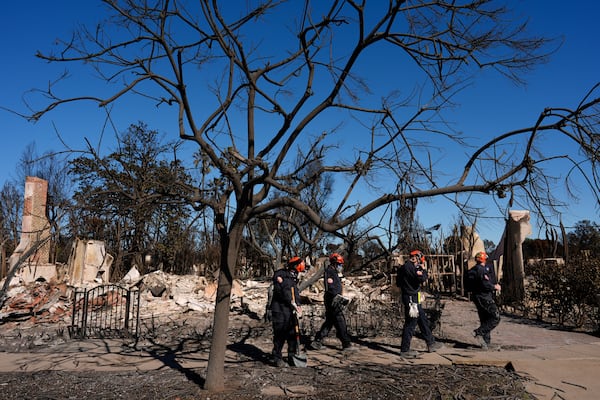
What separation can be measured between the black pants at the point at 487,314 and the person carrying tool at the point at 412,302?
1017 millimetres

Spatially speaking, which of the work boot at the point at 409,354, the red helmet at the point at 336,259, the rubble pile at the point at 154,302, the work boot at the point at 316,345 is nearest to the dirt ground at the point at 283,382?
the work boot at the point at 409,354

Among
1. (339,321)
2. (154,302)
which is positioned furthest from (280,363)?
(154,302)

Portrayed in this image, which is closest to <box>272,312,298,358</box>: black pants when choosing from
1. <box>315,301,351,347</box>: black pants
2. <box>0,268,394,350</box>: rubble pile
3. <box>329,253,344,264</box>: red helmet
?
<box>315,301,351,347</box>: black pants

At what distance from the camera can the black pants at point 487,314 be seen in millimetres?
8602

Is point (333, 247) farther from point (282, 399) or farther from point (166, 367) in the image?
point (282, 399)

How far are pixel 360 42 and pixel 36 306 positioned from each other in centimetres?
1446

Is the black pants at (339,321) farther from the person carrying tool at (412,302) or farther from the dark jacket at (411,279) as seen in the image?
the dark jacket at (411,279)

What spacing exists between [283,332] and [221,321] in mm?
1722

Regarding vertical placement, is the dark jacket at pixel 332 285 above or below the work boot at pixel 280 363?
above

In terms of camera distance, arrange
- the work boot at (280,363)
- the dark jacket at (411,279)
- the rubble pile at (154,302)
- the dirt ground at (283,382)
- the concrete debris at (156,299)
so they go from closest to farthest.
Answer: the dirt ground at (283,382) → the work boot at (280,363) → the dark jacket at (411,279) → the rubble pile at (154,302) → the concrete debris at (156,299)

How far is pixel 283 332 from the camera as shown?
7500mm

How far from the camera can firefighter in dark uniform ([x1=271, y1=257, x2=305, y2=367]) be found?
7.50m

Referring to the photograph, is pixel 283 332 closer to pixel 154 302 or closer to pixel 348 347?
pixel 348 347

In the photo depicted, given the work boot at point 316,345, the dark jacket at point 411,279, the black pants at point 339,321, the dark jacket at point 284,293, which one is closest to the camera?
the dark jacket at point 284,293
